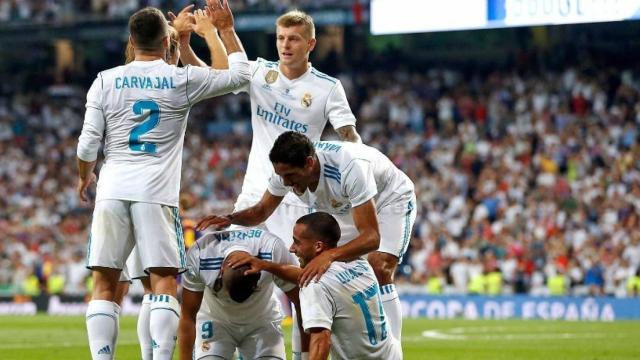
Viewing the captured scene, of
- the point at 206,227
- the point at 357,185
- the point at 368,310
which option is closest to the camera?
the point at 368,310

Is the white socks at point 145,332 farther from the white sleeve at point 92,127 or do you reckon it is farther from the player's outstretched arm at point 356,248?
the player's outstretched arm at point 356,248

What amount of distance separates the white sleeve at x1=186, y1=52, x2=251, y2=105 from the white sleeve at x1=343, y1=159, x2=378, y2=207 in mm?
983

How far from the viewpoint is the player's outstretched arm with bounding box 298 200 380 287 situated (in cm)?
716

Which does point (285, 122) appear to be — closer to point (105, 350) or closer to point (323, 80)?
point (323, 80)

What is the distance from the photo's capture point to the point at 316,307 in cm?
704

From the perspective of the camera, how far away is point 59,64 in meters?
36.8

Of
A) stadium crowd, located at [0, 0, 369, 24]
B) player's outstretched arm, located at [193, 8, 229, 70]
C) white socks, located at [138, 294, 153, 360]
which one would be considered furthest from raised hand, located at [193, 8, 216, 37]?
stadium crowd, located at [0, 0, 369, 24]

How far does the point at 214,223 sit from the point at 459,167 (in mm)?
19356

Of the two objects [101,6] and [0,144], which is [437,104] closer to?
[101,6]

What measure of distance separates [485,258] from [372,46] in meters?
10.5

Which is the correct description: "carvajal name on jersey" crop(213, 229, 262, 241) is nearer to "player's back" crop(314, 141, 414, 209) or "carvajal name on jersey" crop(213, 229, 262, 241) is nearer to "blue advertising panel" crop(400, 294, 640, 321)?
"player's back" crop(314, 141, 414, 209)

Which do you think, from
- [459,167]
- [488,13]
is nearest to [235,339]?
[488,13]

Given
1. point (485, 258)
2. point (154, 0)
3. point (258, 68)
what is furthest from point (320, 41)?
point (258, 68)

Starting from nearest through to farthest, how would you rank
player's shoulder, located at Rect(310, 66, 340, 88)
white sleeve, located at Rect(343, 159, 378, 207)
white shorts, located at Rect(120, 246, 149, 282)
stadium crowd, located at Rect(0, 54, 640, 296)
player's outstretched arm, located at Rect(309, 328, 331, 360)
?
player's outstretched arm, located at Rect(309, 328, 331, 360) < white sleeve, located at Rect(343, 159, 378, 207) < white shorts, located at Rect(120, 246, 149, 282) < player's shoulder, located at Rect(310, 66, 340, 88) < stadium crowd, located at Rect(0, 54, 640, 296)
